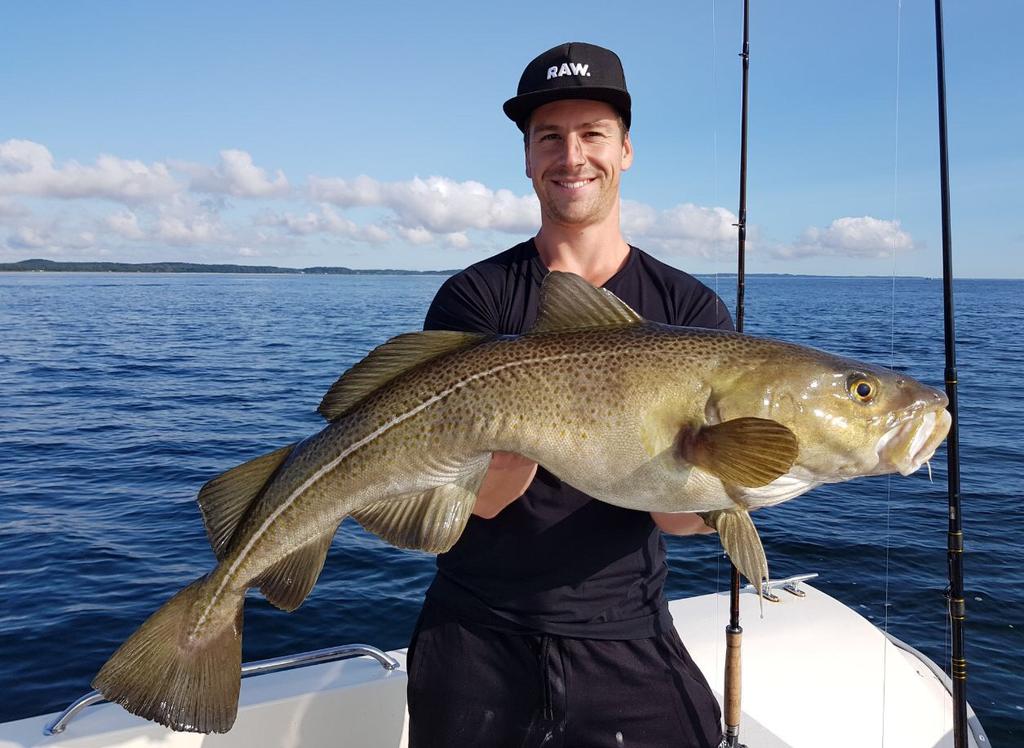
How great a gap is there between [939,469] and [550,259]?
1346 centimetres

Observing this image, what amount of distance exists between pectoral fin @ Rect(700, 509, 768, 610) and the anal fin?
1.41 m

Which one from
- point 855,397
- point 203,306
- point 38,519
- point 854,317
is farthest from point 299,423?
point 203,306

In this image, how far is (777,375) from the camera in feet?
8.72

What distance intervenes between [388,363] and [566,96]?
1.42 meters

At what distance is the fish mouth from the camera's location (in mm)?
2596

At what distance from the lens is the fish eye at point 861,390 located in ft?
8.60

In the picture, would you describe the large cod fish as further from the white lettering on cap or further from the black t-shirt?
the white lettering on cap

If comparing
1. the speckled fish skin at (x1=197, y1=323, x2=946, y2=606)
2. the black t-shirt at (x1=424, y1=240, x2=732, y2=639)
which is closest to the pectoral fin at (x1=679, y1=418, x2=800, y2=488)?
the speckled fish skin at (x1=197, y1=323, x2=946, y2=606)

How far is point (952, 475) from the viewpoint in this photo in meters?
4.09

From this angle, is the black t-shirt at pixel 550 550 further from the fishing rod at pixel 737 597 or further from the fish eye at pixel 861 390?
the fish eye at pixel 861 390

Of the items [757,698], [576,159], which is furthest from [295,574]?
[757,698]

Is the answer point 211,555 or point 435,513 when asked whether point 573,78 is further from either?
point 211,555

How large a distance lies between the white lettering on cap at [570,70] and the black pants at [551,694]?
2.35 metres

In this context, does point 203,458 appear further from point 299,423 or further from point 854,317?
point 854,317
